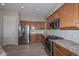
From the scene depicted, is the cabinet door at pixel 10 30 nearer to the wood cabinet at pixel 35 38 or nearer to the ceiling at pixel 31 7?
the ceiling at pixel 31 7

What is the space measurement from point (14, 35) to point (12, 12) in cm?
121

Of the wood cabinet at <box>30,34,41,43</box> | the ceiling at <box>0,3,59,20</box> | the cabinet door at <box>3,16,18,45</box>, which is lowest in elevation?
the wood cabinet at <box>30,34,41,43</box>

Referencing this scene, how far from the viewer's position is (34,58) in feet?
2.36

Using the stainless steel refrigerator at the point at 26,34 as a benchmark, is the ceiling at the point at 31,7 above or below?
above

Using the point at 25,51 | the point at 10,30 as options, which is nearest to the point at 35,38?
the point at 10,30

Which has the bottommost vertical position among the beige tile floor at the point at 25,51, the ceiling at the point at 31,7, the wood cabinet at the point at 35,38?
the beige tile floor at the point at 25,51

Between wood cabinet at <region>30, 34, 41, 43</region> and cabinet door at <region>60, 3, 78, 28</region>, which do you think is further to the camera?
wood cabinet at <region>30, 34, 41, 43</region>

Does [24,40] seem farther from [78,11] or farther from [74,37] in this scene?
[78,11]

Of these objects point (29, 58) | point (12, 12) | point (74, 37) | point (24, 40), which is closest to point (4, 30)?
point (12, 12)

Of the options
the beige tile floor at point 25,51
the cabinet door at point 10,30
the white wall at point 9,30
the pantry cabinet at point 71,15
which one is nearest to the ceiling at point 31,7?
the white wall at point 9,30

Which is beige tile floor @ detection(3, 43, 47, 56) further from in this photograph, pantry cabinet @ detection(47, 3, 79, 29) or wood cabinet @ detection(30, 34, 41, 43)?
wood cabinet @ detection(30, 34, 41, 43)

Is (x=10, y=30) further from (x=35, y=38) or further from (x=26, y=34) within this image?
(x=35, y=38)

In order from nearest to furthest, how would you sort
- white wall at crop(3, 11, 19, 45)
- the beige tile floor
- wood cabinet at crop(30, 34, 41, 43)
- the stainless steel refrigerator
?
the beige tile floor < white wall at crop(3, 11, 19, 45) < the stainless steel refrigerator < wood cabinet at crop(30, 34, 41, 43)

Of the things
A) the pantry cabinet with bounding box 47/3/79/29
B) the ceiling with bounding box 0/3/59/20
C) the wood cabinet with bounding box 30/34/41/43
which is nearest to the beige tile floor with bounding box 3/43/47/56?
the ceiling with bounding box 0/3/59/20
